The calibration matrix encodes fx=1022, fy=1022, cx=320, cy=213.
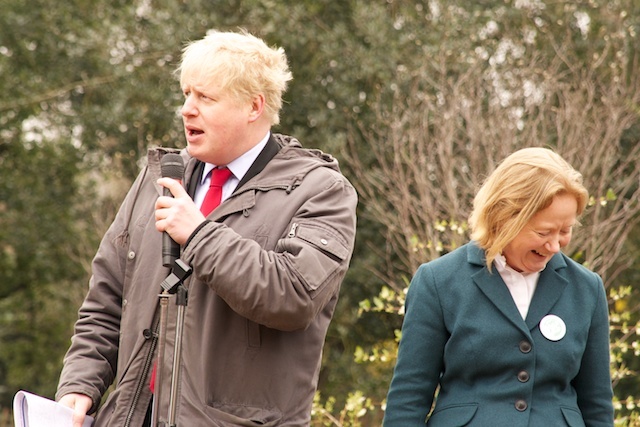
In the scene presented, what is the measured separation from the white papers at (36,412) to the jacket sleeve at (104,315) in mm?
174

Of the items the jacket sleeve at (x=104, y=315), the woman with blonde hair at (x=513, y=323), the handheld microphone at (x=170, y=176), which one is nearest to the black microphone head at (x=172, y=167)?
the handheld microphone at (x=170, y=176)

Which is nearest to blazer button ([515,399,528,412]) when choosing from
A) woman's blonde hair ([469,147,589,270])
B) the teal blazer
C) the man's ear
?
the teal blazer

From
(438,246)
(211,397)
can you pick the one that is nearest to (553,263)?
(211,397)

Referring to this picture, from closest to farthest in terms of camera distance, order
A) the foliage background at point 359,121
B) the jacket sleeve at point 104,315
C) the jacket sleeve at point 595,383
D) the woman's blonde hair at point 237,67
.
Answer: the jacket sleeve at point 595,383 < the woman's blonde hair at point 237,67 < the jacket sleeve at point 104,315 < the foliage background at point 359,121

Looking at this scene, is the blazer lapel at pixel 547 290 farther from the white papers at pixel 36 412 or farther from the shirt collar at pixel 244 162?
the white papers at pixel 36 412

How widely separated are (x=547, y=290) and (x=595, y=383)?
1.01 ft

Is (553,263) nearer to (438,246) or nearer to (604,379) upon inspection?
(604,379)

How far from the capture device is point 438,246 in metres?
6.70

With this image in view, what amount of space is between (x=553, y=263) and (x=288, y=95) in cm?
747

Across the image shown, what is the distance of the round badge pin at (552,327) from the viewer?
9.70ft

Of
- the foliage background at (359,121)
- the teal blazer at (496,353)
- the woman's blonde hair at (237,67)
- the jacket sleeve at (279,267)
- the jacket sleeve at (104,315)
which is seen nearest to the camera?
the jacket sleeve at (279,267)

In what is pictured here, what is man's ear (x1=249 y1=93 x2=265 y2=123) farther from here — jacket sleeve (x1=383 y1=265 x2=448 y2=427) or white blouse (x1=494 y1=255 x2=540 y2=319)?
white blouse (x1=494 y1=255 x2=540 y2=319)

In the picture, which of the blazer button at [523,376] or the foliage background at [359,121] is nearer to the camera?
the blazer button at [523,376]

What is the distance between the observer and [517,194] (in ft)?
9.59
